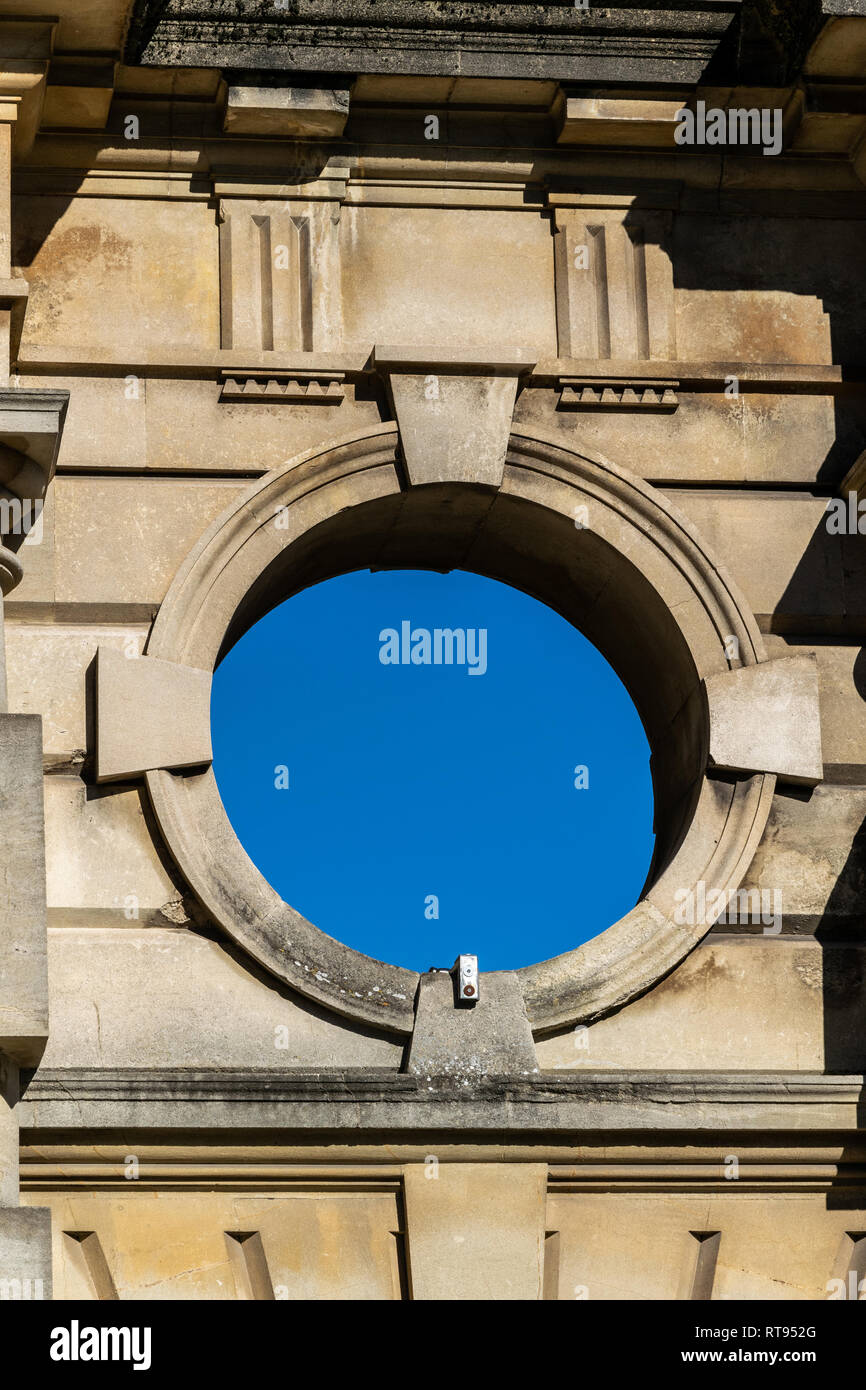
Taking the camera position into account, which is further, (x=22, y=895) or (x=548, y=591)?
(x=548, y=591)

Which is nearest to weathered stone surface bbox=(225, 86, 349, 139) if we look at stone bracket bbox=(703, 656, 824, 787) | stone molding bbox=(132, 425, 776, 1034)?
stone molding bbox=(132, 425, 776, 1034)

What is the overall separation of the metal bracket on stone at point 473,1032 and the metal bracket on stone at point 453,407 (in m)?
2.37

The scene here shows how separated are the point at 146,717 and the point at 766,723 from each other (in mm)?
2802

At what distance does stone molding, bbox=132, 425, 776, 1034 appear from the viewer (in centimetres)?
1098

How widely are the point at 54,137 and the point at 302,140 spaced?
1162mm

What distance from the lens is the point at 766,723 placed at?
11.4m

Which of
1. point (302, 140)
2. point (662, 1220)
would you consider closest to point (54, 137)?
point (302, 140)

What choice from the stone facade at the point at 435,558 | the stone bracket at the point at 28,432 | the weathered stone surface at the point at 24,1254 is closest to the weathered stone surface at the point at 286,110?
the stone facade at the point at 435,558

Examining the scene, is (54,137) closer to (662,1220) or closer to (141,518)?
(141,518)

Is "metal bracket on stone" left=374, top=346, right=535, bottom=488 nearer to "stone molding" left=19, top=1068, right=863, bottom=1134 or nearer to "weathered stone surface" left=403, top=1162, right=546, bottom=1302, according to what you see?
"stone molding" left=19, top=1068, right=863, bottom=1134

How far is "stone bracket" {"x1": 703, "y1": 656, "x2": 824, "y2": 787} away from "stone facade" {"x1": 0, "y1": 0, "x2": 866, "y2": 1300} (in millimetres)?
19

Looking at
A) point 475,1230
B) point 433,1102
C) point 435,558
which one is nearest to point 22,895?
point 433,1102

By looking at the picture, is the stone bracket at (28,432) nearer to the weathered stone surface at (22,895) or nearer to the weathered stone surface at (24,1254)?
the weathered stone surface at (22,895)

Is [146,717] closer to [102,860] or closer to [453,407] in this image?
[102,860]
